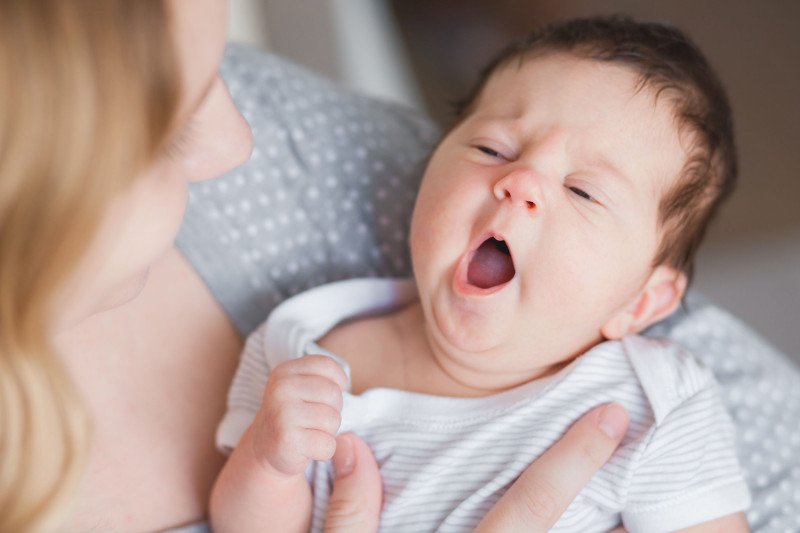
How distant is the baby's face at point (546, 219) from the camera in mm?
894

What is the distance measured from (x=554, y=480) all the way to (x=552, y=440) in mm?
83

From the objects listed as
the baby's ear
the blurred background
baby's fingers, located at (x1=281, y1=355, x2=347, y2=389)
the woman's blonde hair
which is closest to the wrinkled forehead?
the baby's ear

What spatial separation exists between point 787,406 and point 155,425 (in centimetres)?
82

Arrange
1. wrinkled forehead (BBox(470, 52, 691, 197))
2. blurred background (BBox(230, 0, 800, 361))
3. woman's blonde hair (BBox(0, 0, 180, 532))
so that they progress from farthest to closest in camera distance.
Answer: blurred background (BBox(230, 0, 800, 361)) < wrinkled forehead (BBox(470, 52, 691, 197)) < woman's blonde hair (BBox(0, 0, 180, 532))

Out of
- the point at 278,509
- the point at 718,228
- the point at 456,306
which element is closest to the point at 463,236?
the point at 456,306

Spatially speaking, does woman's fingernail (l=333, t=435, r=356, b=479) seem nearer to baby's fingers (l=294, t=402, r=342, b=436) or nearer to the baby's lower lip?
baby's fingers (l=294, t=402, r=342, b=436)

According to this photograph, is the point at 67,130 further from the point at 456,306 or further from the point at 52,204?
the point at 456,306

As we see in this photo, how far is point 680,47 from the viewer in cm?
104

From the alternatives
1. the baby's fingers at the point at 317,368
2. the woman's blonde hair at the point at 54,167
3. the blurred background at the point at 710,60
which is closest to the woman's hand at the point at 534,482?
the baby's fingers at the point at 317,368

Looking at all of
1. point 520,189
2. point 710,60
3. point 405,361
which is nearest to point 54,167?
point 520,189

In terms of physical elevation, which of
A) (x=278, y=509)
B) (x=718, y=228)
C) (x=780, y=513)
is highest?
(x=278, y=509)

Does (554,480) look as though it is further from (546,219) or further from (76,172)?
(76,172)

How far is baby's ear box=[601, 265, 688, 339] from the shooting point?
1.01m

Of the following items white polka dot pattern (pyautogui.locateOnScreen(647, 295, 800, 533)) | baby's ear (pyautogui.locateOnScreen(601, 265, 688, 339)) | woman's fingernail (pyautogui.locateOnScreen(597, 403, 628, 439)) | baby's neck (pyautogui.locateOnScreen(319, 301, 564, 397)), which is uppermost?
baby's ear (pyautogui.locateOnScreen(601, 265, 688, 339))
